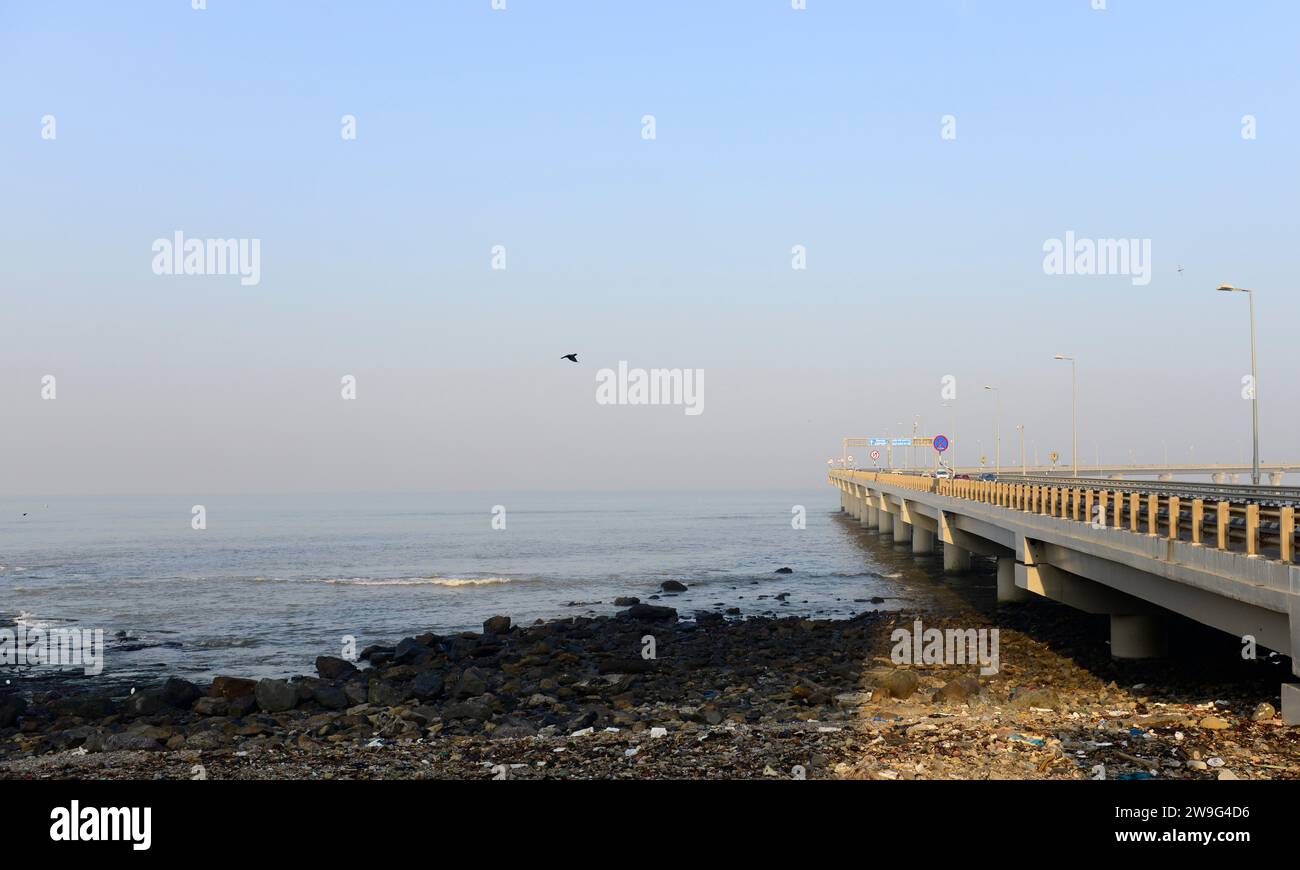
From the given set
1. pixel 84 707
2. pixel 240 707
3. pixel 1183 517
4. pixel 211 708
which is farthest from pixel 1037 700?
pixel 84 707

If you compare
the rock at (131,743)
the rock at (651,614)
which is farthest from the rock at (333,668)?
the rock at (651,614)

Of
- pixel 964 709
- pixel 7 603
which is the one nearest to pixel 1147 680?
pixel 964 709

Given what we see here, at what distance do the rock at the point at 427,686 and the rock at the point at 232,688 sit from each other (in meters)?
3.58

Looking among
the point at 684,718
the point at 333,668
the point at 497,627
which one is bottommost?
the point at 497,627

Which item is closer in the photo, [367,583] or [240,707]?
[240,707]

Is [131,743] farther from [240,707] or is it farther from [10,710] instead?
[10,710]

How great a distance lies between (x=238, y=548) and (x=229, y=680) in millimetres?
70397

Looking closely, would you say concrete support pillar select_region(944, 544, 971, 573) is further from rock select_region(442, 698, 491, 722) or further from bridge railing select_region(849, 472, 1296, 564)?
rock select_region(442, 698, 491, 722)

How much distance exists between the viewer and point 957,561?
5328 cm

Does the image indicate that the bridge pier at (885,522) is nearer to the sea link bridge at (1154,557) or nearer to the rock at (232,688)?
the sea link bridge at (1154,557)

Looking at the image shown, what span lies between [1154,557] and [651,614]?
2177cm

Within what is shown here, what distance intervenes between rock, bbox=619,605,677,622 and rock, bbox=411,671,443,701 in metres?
14.6

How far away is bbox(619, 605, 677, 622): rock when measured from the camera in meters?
37.6
